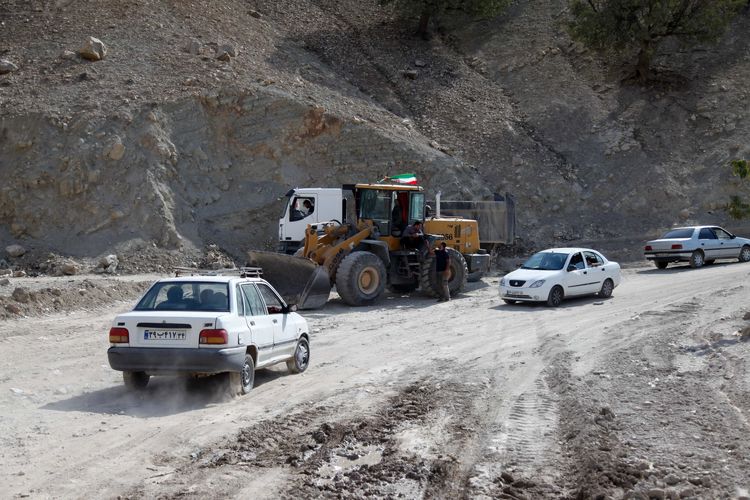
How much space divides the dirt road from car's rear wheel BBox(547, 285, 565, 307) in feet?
14.1

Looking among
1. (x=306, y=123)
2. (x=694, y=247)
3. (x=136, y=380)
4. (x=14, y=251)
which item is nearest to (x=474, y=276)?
(x=694, y=247)

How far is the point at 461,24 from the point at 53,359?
38527 millimetres

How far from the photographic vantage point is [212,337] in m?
9.53

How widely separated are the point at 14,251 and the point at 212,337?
18851 mm

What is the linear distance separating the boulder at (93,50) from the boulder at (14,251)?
8.93 metres

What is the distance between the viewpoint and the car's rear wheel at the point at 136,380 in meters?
10.2

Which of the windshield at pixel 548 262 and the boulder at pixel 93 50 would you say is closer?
the windshield at pixel 548 262

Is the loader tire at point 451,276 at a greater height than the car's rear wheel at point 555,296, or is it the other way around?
the loader tire at point 451,276

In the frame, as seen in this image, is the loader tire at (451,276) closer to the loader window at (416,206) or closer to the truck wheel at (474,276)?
the loader window at (416,206)

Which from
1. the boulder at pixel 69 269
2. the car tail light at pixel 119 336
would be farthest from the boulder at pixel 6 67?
the car tail light at pixel 119 336

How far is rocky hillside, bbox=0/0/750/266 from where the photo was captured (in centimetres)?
2764

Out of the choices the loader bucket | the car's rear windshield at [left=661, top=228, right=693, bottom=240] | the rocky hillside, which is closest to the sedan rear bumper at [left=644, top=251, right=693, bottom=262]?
the car's rear windshield at [left=661, top=228, right=693, bottom=240]

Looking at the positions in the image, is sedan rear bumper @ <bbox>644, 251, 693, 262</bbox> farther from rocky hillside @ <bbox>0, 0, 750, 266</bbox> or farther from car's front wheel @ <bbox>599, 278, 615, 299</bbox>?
car's front wheel @ <bbox>599, 278, 615, 299</bbox>

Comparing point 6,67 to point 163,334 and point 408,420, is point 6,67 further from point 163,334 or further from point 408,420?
point 408,420
